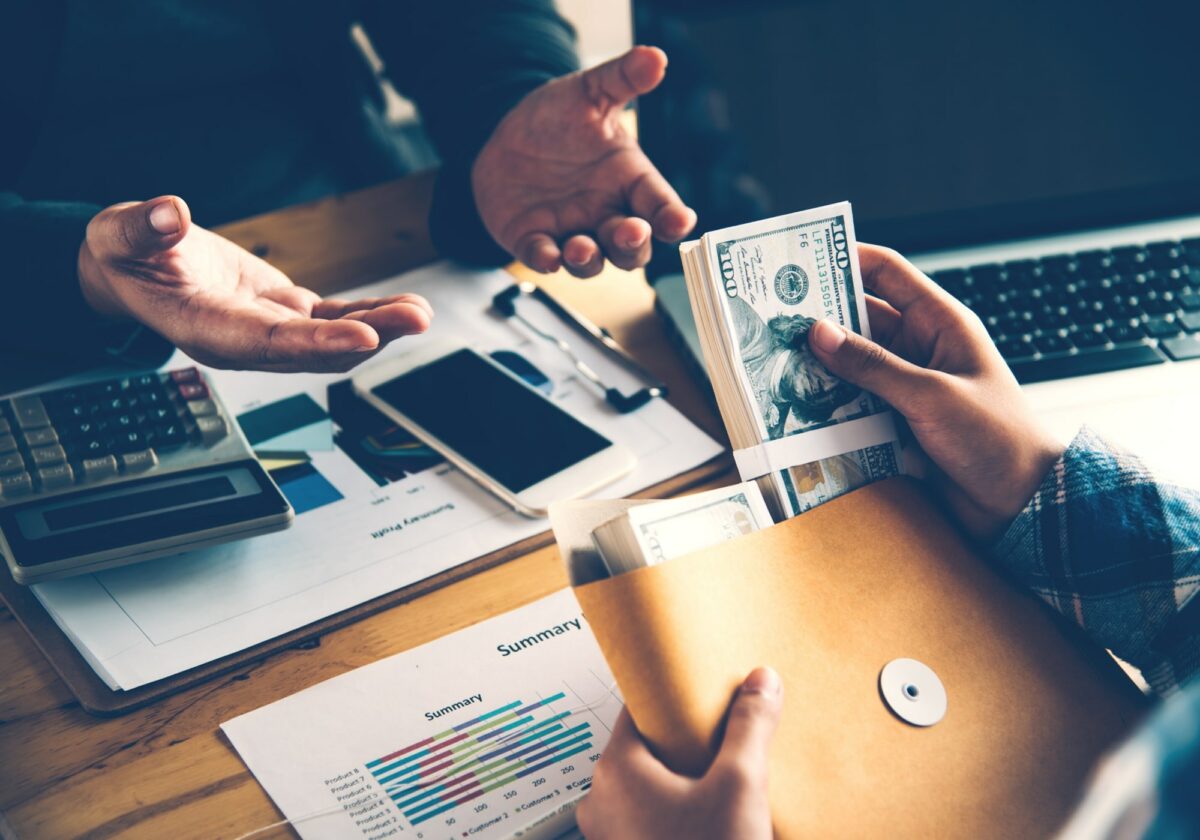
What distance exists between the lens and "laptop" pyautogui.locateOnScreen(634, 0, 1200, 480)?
802 mm


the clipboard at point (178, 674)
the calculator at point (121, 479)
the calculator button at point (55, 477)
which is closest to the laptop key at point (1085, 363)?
the clipboard at point (178, 674)

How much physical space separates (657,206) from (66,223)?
51cm

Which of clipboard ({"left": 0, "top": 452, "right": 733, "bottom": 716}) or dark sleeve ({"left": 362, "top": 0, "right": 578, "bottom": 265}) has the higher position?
dark sleeve ({"left": 362, "top": 0, "right": 578, "bottom": 265})

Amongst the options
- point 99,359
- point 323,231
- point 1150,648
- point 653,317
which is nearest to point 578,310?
point 653,317

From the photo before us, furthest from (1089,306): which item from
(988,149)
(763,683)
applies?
(763,683)

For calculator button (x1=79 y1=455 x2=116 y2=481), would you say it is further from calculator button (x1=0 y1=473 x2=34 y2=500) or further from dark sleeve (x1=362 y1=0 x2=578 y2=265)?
dark sleeve (x1=362 y1=0 x2=578 y2=265)

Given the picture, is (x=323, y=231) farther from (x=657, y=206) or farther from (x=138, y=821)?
(x=138, y=821)

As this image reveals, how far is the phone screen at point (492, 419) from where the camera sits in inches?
27.6

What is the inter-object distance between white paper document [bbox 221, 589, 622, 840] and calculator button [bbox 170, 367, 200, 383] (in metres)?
0.28

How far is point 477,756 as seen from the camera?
0.53m

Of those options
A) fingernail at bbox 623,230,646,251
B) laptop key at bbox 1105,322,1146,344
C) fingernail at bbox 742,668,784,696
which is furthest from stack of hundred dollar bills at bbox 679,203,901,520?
laptop key at bbox 1105,322,1146,344

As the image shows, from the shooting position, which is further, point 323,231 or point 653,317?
point 323,231

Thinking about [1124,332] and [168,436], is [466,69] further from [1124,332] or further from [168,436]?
[1124,332]

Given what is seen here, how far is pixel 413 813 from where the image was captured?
20.0 inches
